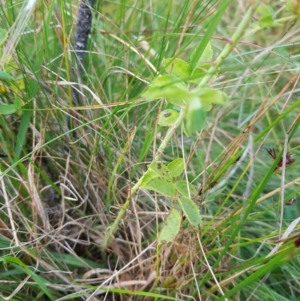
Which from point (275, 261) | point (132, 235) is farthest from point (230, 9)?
point (275, 261)

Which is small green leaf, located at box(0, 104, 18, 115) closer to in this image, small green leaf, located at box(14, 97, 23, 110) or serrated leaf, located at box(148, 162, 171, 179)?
small green leaf, located at box(14, 97, 23, 110)

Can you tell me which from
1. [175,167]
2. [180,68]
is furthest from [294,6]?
[175,167]

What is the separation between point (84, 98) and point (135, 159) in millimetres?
146

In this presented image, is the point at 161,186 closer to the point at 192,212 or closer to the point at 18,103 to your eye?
the point at 192,212

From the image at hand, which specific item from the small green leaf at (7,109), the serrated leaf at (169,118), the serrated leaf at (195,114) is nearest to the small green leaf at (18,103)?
the small green leaf at (7,109)

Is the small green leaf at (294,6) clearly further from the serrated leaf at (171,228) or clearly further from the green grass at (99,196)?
the serrated leaf at (171,228)

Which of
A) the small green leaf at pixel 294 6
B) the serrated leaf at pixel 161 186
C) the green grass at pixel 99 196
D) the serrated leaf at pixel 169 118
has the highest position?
the small green leaf at pixel 294 6

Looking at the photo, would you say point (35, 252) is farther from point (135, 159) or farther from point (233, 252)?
point (233, 252)

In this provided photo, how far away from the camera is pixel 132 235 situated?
0.89 metres

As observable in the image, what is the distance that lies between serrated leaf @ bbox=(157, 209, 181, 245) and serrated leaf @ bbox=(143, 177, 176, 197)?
35 millimetres

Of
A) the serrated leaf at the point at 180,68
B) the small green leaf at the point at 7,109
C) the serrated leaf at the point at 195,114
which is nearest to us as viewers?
the serrated leaf at the point at 195,114

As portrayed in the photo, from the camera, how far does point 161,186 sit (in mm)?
698

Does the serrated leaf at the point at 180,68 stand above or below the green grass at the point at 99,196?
above

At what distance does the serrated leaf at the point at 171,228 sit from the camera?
2.35ft
